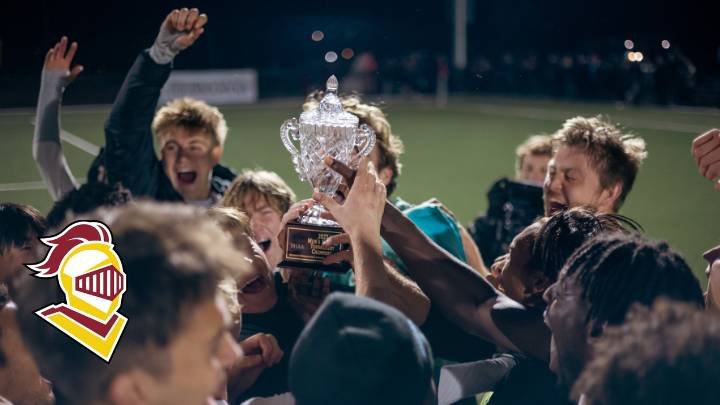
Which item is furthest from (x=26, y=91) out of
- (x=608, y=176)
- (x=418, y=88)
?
(x=608, y=176)

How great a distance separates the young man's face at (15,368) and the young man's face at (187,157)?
8.26 feet

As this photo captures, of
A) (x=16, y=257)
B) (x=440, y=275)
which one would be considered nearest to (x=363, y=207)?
(x=440, y=275)

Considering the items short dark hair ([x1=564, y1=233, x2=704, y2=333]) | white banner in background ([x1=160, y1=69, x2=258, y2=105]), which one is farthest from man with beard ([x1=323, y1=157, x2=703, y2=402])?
white banner in background ([x1=160, y1=69, x2=258, y2=105])

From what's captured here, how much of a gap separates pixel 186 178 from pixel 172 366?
3258mm

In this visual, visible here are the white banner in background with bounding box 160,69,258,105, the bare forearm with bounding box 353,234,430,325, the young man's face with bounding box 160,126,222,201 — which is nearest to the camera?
the bare forearm with bounding box 353,234,430,325

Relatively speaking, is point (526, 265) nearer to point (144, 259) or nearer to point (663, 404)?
point (663, 404)

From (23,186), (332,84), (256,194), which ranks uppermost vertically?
(332,84)

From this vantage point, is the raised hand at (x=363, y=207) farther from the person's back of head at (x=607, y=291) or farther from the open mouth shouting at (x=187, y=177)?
the open mouth shouting at (x=187, y=177)

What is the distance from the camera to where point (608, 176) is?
12.3 feet

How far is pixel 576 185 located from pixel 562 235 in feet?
4.16

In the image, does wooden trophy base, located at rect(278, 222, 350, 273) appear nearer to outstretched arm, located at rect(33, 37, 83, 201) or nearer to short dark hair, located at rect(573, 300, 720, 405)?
short dark hair, located at rect(573, 300, 720, 405)

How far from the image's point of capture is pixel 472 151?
1438 centimetres

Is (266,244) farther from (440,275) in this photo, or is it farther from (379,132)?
(440,275)

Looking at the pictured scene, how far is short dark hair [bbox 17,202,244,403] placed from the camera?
1478 millimetres
